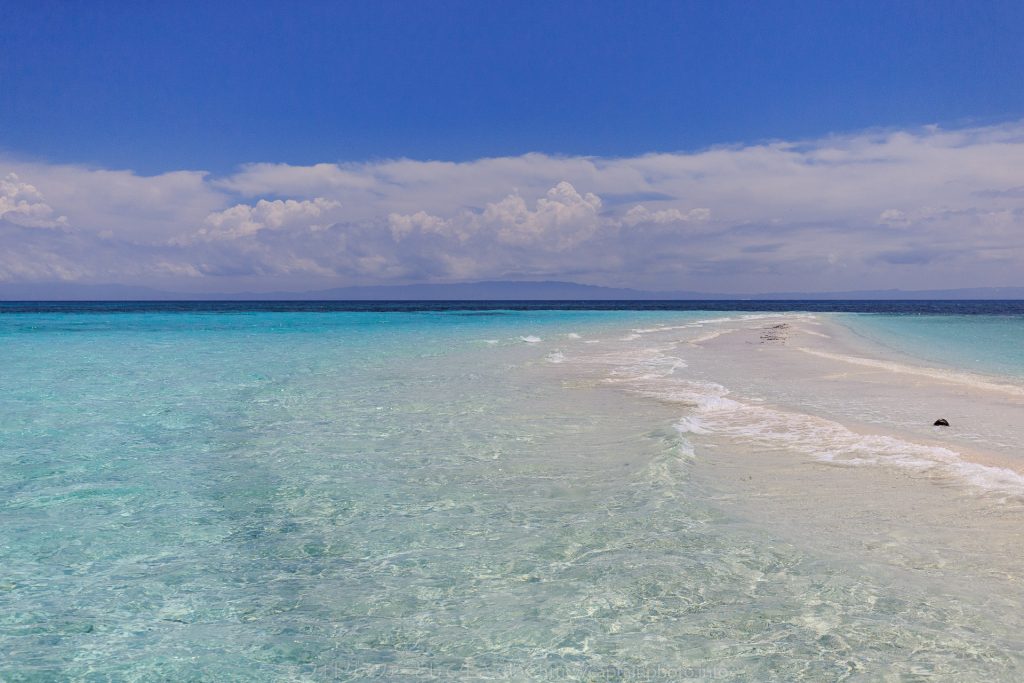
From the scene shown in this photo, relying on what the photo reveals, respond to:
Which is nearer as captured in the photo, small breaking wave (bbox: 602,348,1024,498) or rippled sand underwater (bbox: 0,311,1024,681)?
rippled sand underwater (bbox: 0,311,1024,681)

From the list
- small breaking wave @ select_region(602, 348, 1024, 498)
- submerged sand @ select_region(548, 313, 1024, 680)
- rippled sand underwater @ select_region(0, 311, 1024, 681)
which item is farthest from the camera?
small breaking wave @ select_region(602, 348, 1024, 498)

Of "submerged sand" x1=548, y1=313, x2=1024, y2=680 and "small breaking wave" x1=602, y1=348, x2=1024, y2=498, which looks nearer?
"submerged sand" x1=548, y1=313, x2=1024, y2=680

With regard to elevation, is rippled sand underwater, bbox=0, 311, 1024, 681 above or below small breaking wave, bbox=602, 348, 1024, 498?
below

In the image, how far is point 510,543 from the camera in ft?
23.1

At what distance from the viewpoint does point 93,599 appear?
5867 millimetres

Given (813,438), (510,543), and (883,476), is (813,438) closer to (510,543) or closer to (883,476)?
(883,476)

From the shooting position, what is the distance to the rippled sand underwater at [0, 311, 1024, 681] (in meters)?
4.96

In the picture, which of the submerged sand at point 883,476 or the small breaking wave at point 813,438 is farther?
the small breaking wave at point 813,438

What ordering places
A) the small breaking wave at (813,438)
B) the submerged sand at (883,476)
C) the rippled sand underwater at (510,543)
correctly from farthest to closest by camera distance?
the small breaking wave at (813,438), the submerged sand at (883,476), the rippled sand underwater at (510,543)

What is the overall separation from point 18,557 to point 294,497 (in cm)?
282

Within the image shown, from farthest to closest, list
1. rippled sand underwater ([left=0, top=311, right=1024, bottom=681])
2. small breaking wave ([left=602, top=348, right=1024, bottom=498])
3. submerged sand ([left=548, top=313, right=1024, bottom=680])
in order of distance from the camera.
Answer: small breaking wave ([left=602, top=348, right=1024, bottom=498]) < submerged sand ([left=548, top=313, right=1024, bottom=680]) < rippled sand underwater ([left=0, top=311, right=1024, bottom=681])

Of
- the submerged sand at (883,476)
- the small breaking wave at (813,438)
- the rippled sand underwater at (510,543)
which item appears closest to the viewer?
the rippled sand underwater at (510,543)

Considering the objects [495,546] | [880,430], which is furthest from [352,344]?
[495,546]

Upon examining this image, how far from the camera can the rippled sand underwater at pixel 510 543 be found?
4.96 meters
